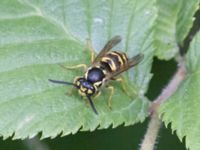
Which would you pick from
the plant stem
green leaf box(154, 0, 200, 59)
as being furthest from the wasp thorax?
green leaf box(154, 0, 200, 59)

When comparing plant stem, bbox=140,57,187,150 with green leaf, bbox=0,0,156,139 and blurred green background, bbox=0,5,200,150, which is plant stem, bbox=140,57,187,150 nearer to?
green leaf, bbox=0,0,156,139

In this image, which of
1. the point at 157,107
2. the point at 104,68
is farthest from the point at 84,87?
the point at 157,107

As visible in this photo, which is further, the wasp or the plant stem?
the wasp

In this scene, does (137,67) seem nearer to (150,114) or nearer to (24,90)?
(150,114)

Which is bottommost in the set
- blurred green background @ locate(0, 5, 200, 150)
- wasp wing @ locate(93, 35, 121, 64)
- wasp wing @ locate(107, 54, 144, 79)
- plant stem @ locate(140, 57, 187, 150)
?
blurred green background @ locate(0, 5, 200, 150)

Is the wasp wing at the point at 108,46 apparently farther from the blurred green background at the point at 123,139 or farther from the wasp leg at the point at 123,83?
the blurred green background at the point at 123,139

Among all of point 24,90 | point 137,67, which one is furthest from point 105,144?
point 24,90

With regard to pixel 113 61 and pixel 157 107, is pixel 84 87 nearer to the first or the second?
pixel 113 61
